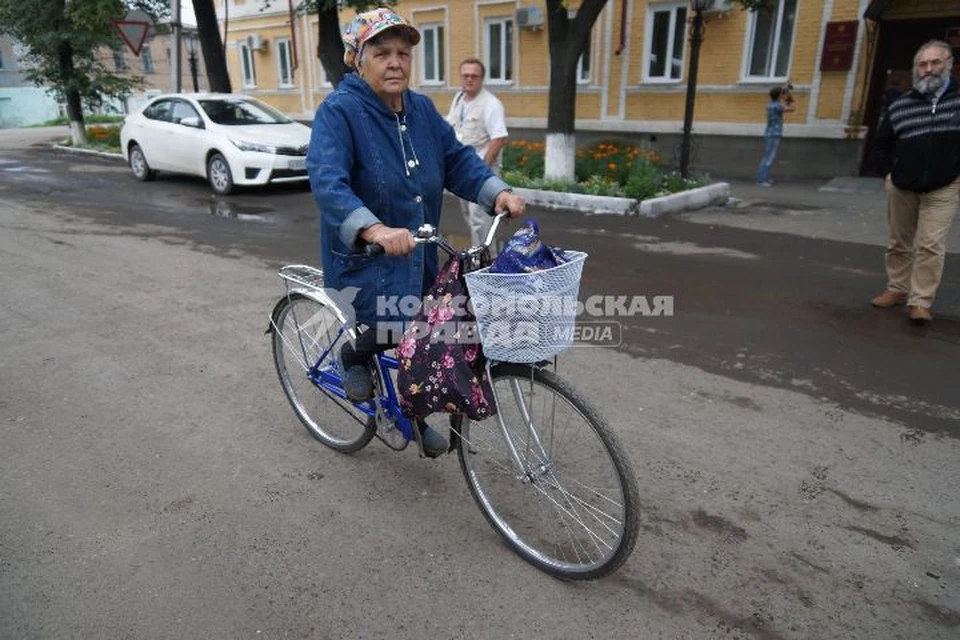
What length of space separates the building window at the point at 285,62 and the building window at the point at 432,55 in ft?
20.7

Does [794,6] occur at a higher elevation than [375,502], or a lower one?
higher

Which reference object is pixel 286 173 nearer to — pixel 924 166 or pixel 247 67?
pixel 924 166

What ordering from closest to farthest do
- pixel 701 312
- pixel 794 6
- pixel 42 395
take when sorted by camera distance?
pixel 42 395, pixel 701 312, pixel 794 6

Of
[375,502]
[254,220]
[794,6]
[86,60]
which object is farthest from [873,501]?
[86,60]

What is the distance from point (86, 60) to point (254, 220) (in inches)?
610

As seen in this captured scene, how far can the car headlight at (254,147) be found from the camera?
11.2 meters

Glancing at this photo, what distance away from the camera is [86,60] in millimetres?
20375

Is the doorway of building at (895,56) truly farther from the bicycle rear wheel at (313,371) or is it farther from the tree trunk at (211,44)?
the tree trunk at (211,44)

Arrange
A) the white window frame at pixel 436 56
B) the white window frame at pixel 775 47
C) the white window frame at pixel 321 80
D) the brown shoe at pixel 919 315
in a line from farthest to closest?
1. the white window frame at pixel 321 80
2. the white window frame at pixel 436 56
3. the white window frame at pixel 775 47
4. the brown shoe at pixel 919 315

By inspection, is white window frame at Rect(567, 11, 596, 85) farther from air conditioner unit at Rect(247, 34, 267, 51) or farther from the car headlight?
air conditioner unit at Rect(247, 34, 267, 51)

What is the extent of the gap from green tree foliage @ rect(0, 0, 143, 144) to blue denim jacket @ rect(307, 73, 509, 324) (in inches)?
724

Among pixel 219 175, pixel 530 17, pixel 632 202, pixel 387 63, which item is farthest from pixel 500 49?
pixel 387 63

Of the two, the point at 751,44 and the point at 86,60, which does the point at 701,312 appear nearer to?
the point at 751,44

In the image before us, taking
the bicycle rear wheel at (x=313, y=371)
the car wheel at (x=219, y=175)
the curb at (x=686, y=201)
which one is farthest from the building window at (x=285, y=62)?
the bicycle rear wheel at (x=313, y=371)
